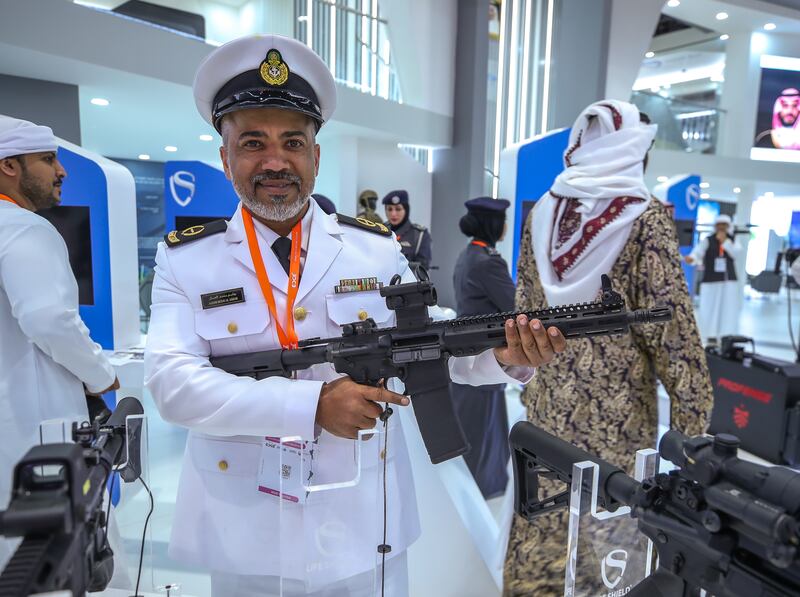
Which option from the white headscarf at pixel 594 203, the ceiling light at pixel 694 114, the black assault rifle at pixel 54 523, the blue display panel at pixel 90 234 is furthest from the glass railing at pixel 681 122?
the black assault rifle at pixel 54 523

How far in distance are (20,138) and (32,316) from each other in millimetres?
600

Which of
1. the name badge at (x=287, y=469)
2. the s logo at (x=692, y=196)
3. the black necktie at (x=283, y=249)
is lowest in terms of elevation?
the name badge at (x=287, y=469)

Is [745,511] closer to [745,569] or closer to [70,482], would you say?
[745,569]

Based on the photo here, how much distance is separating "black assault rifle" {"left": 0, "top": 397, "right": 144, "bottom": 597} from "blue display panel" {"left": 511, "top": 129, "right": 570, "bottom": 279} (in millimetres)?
4770

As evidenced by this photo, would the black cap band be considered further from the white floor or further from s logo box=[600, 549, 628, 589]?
s logo box=[600, 549, 628, 589]

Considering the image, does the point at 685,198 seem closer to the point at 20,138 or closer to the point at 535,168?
the point at 535,168

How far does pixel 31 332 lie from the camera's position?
5.25 feet

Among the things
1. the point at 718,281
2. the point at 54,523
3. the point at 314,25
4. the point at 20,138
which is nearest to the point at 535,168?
the point at 314,25

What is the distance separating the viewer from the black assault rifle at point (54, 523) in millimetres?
433

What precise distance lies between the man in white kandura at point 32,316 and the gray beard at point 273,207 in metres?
0.91

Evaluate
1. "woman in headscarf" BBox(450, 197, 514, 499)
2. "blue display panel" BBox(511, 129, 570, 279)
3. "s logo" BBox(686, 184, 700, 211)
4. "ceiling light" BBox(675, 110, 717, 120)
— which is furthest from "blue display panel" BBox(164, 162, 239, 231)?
"ceiling light" BBox(675, 110, 717, 120)

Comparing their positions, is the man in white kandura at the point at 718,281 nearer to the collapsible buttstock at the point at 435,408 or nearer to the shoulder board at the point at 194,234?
the collapsible buttstock at the point at 435,408

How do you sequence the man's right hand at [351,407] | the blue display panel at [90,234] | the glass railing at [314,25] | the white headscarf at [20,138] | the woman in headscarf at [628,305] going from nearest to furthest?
the man's right hand at [351,407] → the woman in headscarf at [628,305] → the white headscarf at [20,138] → the blue display panel at [90,234] → the glass railing at [314,25]

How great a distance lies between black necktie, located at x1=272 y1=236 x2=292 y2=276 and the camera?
3.78 ft
